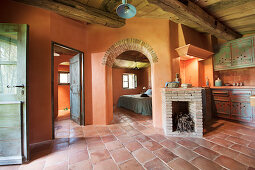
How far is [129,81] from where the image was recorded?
8.56 m

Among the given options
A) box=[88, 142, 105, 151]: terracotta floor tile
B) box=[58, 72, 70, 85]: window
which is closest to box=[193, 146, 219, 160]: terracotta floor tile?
box=[88, 142, 105, 151]: terracotta floor tile

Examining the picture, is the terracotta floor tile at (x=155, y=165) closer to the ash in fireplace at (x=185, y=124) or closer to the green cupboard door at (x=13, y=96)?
the ash in fireplace at (x=185, y=124)

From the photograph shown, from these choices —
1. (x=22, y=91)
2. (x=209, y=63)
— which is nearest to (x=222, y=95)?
(x=209, y=63)

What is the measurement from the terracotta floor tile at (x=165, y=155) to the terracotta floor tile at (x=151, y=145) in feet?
0.34

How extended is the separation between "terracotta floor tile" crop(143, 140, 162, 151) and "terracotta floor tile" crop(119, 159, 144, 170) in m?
0.46

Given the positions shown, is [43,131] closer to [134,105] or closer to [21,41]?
[21,41]

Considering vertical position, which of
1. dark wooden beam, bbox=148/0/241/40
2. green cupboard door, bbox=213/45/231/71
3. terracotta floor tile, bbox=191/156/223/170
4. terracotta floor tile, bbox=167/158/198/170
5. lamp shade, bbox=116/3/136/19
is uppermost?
dark wooden beam, bbox=148/0/241/40

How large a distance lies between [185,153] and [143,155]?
2.36 ft

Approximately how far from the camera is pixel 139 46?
3244mm

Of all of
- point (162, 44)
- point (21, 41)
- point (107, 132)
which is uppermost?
point (162, 44)

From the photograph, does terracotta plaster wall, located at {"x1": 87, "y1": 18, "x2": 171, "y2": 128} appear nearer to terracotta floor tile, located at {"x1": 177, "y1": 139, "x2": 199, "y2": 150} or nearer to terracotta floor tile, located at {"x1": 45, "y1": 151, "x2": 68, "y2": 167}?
terracotta floor tile, located at {"x1": 177, "y1": 139, "x2": 199, "y2": 150}

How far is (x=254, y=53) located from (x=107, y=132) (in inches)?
189

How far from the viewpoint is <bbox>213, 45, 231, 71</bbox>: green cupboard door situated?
3.64 meters

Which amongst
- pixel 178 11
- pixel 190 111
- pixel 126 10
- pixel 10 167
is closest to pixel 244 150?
pixel 190 111
